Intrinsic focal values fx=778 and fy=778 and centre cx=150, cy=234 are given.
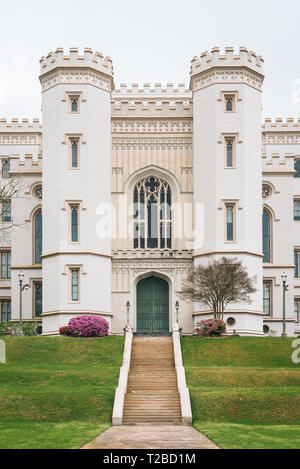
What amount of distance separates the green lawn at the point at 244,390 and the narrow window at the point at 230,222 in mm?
7751

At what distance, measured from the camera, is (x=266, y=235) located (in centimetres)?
5244

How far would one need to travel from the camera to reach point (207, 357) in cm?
3778

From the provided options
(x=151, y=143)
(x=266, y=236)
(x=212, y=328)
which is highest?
(x=151, y=143)

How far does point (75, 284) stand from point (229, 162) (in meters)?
11.9

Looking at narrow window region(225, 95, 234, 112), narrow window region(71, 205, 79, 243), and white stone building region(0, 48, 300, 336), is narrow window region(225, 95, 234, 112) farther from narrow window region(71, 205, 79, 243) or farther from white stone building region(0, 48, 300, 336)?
narrow window region(71, 205, 79, 243)

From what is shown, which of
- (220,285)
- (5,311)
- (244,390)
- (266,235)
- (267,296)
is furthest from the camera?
(5,311)

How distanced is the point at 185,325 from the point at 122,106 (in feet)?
47.6

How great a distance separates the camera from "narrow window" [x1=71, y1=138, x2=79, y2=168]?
47.2 metres

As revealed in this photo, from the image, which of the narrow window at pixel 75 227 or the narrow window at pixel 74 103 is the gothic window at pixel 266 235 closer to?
the narrow window at pixel 75 227

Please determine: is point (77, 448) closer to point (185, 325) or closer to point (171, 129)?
point (185, 325)

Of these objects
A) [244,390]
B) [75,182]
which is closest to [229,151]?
[75,182]

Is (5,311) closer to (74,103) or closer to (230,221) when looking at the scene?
(74,103)
